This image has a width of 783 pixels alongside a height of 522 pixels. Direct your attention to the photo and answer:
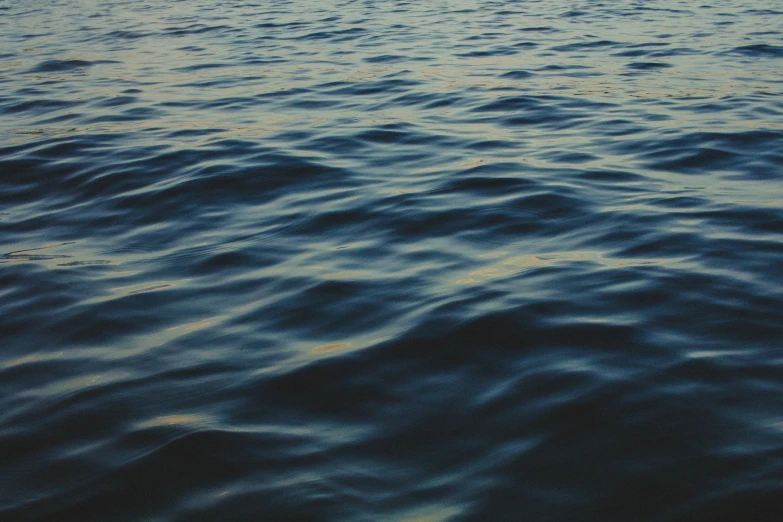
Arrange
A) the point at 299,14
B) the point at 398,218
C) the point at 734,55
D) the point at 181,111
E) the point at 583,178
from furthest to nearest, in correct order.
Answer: the point at 299,14 → the point at 734,55 → the point at 181,111 → the point at 583,178 → the point at 398,218

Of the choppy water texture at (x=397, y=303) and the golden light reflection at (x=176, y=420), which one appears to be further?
the golden light reflection at (x=176, y=420)

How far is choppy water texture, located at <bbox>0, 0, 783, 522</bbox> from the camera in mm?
2725

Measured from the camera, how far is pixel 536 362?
11.2ft

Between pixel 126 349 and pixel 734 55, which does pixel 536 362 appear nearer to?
pixel 126 349

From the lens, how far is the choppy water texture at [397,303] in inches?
107

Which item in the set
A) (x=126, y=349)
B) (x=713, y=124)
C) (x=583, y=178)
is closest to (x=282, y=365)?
(x=126, y=349)

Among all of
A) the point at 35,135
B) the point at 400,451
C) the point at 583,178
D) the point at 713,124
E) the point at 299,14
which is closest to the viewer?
the point at 400,451

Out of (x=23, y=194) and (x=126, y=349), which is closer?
(x=126, y=349)

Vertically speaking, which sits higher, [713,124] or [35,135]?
[35,135]

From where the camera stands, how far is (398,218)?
529 cm

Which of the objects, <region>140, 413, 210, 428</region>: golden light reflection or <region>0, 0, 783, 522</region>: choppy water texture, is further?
<region>140, 413, 210, 428</region>: golden light reflection

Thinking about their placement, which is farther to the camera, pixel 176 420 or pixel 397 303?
pixel 397 303

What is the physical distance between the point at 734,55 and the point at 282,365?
9161 mm

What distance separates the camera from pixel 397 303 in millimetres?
4066
